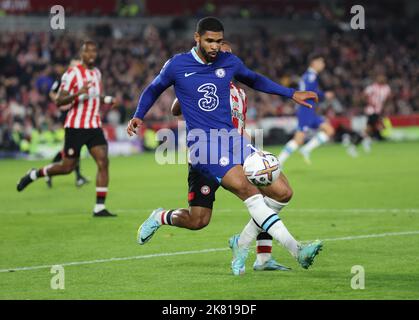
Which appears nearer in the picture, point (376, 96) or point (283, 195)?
point (283, 195)

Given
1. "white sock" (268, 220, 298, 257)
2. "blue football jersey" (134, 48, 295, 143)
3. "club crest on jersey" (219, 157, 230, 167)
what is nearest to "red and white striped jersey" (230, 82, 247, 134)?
"blue football jersey" (134, 48, 295, 143)

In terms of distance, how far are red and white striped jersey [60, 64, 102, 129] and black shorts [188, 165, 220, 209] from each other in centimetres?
565

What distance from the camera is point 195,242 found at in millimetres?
11914

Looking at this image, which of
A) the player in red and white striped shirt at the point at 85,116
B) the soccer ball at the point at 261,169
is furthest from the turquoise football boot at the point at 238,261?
the player in red and white striped shirt at the point at 85,116

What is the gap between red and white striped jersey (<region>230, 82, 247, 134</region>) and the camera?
9.88 metres

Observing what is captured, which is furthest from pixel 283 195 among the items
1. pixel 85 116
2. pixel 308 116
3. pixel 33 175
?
pixel 308 116

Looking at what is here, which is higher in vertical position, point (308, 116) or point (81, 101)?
point (308, 116)

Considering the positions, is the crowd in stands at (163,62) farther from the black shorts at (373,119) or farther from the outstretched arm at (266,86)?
Answer: the outstretched arm at (266,86)

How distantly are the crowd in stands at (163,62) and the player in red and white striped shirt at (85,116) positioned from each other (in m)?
8.95

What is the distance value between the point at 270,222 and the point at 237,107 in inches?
58.2

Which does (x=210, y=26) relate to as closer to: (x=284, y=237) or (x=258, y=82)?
(x=258, y=82)

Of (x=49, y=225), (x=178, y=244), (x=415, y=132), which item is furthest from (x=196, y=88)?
(x=415, y=132)

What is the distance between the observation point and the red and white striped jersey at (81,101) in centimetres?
1512

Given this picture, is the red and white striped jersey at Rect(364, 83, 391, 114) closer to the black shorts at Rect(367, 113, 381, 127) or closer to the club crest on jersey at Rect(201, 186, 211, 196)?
the black shorts at Rect(367, 113, 381, 127)
